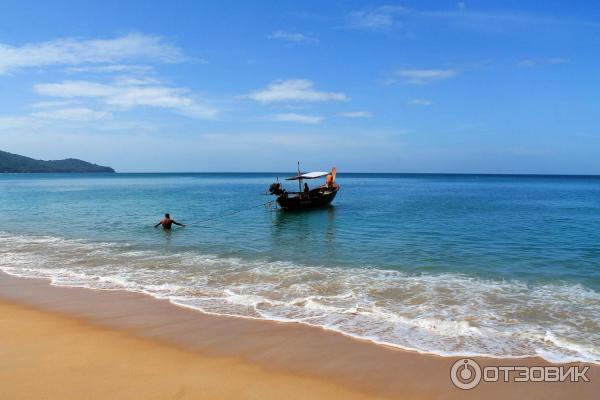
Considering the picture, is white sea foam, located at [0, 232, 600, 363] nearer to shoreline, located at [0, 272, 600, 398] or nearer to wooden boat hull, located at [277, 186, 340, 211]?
shoreline, located at [0, 272, 600, 398]

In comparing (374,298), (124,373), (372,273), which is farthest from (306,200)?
(124,373)

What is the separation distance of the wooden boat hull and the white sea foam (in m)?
19.3

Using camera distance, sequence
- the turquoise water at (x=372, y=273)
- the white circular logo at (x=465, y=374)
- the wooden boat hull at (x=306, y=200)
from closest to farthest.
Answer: the white circular logo at (x=465, y=374), the turquoise water at (x=372, y=273), the wooden boat hull at (x=306, y=200)

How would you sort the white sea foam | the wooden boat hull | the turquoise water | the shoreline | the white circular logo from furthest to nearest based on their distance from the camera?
1. the wooden boat hull
2. the turquoise water
3. the white sea foam
4. the white circular logo
5. the shoreline

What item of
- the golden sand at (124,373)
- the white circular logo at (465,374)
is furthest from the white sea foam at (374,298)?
the golden sand at (124,373)

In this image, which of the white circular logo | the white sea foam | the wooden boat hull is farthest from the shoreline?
the wooden boat hull

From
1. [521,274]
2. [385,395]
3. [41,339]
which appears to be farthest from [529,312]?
[41,339]

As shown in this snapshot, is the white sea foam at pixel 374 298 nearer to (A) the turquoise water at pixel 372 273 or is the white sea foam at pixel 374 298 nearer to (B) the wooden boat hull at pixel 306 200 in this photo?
(A) the turquoise water at pixel 372 273

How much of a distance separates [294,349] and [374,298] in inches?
154

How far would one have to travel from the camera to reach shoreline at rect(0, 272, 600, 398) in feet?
21.6

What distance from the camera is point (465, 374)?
23.1ft

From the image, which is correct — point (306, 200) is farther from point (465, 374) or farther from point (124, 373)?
point (124, 373)

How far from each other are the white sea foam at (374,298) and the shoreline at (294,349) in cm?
47

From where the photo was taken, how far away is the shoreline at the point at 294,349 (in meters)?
6.60
